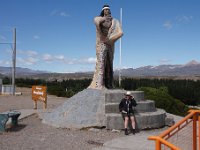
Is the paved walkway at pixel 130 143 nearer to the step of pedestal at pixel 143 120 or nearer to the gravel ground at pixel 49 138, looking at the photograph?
the gravel ground at pixel 49 138

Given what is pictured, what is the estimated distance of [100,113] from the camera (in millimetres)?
11789

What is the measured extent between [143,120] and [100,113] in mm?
1467

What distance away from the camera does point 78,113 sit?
1218 centimetres

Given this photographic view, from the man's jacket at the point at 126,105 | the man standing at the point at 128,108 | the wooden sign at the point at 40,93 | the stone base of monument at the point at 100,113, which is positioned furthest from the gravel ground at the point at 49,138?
the wooden sign at the point at 40,93

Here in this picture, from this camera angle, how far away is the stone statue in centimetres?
1324

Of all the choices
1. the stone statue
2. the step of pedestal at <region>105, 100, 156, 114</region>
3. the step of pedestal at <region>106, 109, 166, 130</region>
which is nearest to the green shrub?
the stone statue

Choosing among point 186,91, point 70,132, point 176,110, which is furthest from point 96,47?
point 186,91

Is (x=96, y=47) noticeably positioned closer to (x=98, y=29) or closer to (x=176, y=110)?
(x=98, y=29)

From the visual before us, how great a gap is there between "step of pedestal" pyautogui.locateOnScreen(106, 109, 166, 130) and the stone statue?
6.99 feet

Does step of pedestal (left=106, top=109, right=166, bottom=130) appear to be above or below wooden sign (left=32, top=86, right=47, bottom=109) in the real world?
below

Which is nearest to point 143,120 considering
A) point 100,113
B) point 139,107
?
point 139,107

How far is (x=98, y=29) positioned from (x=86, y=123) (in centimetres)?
373

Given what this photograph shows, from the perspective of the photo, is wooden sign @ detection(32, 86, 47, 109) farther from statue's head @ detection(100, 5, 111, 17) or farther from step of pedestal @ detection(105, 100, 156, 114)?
step of pedestal @ detection(105, 100, 156, 114)

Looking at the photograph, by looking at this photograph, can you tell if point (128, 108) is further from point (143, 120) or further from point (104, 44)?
point (104, 44)
